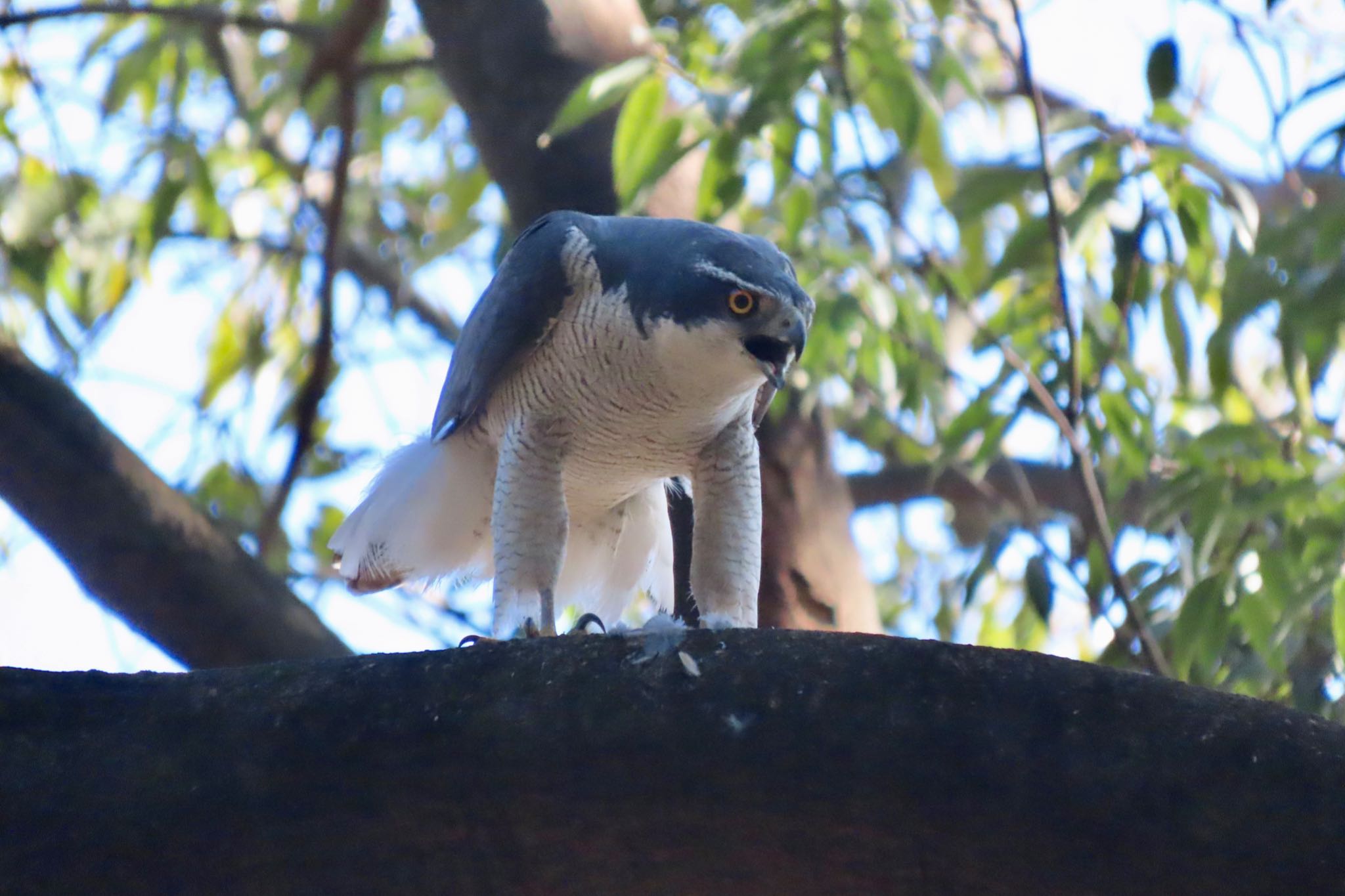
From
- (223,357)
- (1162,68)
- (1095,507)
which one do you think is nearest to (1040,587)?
(1095,507)

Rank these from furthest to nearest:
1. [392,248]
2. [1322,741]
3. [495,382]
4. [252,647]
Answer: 1. [392,248]
2. [252,647]
3. [495,382]
4. [1322,741]

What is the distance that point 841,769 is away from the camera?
2.20m

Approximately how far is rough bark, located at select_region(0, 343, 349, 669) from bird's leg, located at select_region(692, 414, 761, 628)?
1.14 meters

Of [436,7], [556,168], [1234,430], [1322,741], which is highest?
[436,7]

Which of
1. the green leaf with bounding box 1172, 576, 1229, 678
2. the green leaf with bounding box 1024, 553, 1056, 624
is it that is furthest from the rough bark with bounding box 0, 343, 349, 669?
the green leaf with bounding box 1172, 576, 1229, 678

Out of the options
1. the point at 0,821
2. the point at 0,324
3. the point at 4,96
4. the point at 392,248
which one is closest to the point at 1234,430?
the point at 0,821

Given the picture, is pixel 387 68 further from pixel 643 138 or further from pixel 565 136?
pixel 643 138

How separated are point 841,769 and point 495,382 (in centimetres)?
190

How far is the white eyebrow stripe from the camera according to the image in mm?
3320

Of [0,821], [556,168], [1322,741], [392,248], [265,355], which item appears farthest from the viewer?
[392,248]

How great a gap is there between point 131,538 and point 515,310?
1.29m

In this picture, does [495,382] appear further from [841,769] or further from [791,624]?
[841,769]

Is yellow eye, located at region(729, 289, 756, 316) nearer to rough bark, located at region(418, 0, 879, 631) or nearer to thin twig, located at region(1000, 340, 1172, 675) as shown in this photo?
thin twig, located at region(1000, 340, 1172, 675)

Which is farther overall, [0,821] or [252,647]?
[252,647]
